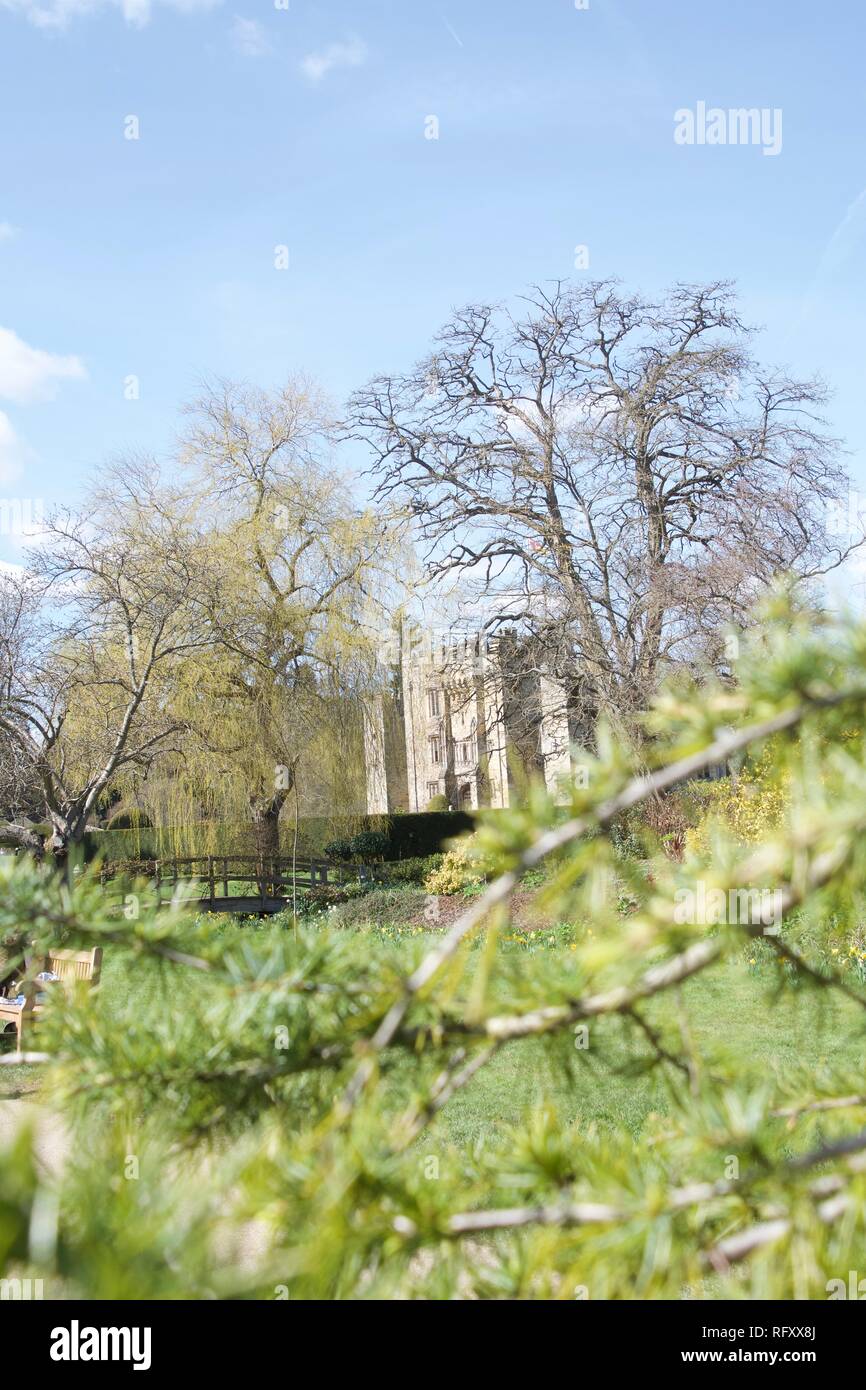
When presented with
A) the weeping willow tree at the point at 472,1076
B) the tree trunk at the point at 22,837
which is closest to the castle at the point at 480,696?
the tree trunk at the point at 22,837

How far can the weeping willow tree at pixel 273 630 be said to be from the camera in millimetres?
20094

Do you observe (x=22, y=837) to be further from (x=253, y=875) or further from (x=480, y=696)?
(x=480, y=696)

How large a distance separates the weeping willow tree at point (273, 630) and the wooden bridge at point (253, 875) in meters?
0.86

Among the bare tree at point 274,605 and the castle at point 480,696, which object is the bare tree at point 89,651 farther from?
the castle at point 480,696

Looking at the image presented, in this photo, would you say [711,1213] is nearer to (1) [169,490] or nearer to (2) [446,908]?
(2) [446,908]

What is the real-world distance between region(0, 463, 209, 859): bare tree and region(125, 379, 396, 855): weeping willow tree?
1.17m

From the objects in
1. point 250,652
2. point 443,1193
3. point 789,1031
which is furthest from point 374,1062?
point 250,652

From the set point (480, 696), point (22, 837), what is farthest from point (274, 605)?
point (22, 837)

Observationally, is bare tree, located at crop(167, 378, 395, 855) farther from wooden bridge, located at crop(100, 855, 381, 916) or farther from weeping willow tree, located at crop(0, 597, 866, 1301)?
weeping willow tree, located at crop(0, 597, 866, 1301)

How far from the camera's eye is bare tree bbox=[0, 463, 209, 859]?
13.4 metres

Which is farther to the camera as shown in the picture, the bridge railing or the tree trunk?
the bridge railing

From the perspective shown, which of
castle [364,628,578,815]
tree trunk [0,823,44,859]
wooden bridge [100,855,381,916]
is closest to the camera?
tree trunk [0,823,44,859]

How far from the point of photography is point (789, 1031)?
9.08 meters

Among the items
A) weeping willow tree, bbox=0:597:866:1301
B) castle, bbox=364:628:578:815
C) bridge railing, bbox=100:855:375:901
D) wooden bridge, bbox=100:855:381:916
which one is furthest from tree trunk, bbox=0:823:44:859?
weeping willow tree, bbox=0:597:866:1301
